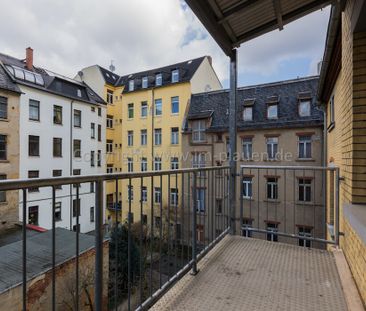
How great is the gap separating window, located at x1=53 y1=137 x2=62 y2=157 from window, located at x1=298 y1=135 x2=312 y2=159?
49.8 ft

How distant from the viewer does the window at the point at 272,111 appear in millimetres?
13555

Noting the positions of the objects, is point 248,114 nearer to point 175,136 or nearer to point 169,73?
point 175,136

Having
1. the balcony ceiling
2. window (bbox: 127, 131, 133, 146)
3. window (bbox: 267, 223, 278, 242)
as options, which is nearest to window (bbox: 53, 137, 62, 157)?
window (bbox: 127, 131, 133, 146)

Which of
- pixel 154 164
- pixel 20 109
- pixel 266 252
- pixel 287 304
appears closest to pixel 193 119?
pixel 154 164

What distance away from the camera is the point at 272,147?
13.5 m

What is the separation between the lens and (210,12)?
2.48 meters

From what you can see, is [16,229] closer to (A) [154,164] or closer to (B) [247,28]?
(B) [247,28]

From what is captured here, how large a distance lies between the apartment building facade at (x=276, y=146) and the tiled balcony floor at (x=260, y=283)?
7.90m

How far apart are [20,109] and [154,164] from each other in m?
9.28

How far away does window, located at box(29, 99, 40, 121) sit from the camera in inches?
611

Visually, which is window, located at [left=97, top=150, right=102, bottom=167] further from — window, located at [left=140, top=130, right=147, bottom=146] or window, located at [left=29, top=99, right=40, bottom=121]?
window, located at [left=29, top=99, right=40, bottom=121]

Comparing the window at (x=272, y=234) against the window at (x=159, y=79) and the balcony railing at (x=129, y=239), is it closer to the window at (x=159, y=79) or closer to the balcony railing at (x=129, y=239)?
the balcony railing at (x=129, y=239)

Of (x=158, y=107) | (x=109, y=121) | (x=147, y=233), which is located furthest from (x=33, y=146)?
(x=147, y=233)

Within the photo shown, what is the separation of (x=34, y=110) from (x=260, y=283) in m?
17.3
